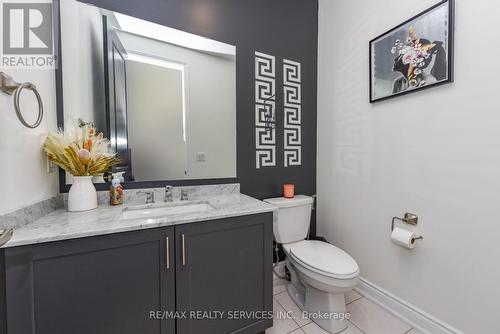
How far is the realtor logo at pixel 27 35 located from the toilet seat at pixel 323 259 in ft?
5.93

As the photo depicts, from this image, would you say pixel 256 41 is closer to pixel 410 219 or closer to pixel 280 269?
pixel 410 219

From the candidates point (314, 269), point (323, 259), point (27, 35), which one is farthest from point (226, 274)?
point (27, 35)

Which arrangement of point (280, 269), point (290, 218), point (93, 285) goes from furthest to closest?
point (280, 269) < point (290, 218) < point (93, 285)

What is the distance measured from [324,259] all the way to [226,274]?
676 millimetres

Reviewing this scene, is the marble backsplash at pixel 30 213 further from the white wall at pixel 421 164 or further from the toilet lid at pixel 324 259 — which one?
the white wall at pixel 421 164

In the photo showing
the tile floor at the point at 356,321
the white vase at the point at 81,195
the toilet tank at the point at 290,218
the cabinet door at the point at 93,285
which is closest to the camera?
the cabinet door at the point at 93,285

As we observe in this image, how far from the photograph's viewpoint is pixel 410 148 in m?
1.39

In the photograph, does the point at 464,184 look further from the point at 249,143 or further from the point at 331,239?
the point at 249,143

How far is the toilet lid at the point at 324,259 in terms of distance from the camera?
128cm

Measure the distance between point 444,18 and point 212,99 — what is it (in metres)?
1.49

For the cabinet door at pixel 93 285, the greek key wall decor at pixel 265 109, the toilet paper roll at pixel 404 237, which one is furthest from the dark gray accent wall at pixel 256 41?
the cabinet door at pixel 93 285

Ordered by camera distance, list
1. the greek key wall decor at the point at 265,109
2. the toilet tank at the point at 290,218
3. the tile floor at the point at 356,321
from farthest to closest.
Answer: the greek key wall decor at the point at 265,109, the toilet tank at the point at 290,218, the tile floor at the point at 356,321

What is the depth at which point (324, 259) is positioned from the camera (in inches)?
55.3

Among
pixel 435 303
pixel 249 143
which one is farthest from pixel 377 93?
pixel 435 303
